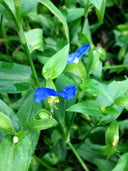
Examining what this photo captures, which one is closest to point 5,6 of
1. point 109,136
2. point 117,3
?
point 109,136

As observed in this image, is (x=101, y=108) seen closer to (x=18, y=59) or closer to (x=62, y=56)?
(x=62, y=56)

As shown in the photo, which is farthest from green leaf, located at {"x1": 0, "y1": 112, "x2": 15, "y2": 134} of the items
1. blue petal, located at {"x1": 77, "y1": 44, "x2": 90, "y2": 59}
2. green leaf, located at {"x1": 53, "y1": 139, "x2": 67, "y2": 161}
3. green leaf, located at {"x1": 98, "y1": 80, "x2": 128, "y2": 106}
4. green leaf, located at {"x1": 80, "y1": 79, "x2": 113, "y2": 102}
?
green leaf, located at {"x1": 53, "y1": 139, "x2": 67, "y2": 161}

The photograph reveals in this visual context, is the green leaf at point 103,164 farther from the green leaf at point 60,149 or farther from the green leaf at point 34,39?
the green leaf at point 34,39

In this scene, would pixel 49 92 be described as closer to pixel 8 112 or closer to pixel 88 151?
pixel 8 112

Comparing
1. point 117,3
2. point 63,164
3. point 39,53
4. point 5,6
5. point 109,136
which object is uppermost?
point 5,6

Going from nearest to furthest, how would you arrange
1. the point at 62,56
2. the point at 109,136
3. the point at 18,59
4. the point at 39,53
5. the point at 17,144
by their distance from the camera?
the point at 17,144
the point at 62,56
the point at 109,136
the point at 39,53
the point at 18,59

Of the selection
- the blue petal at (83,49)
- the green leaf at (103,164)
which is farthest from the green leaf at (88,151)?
the blue petal at (83,49)

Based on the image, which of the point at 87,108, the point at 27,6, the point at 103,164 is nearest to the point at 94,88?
the point at 87,108
